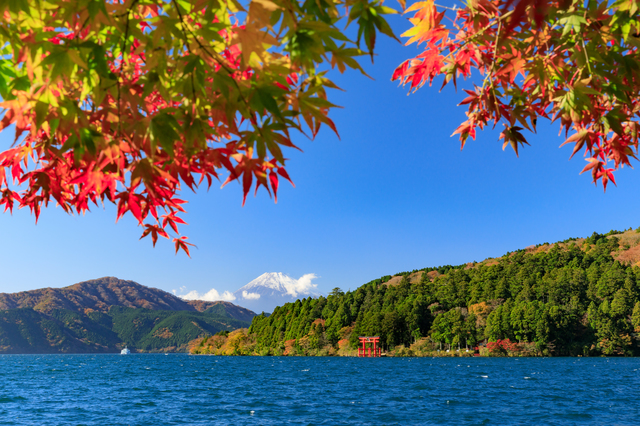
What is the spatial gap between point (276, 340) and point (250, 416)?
115 metres

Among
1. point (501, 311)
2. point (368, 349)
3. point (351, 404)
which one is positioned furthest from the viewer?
point (368, 349)

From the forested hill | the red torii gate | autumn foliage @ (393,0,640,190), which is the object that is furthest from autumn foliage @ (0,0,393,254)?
the red torii gate

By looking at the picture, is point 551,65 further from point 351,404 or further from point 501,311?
point 501,311

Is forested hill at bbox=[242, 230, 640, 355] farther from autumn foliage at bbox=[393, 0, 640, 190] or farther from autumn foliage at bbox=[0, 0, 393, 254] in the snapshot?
autumn foliage at bbox=[0, 0, 393, 254]

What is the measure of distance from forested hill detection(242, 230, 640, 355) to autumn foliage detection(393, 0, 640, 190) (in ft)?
353

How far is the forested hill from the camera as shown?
3831 inches

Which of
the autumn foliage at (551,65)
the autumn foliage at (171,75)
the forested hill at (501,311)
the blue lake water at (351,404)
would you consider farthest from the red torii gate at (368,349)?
the autumn foliage at (171,75)

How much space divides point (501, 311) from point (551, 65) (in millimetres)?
111073

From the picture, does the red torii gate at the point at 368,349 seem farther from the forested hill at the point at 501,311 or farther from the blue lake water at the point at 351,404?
the blue lake water at the point at 351,404

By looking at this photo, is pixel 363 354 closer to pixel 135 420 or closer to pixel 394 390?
pixel 394 390

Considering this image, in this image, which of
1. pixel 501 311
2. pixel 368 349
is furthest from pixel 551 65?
pixel 368 349

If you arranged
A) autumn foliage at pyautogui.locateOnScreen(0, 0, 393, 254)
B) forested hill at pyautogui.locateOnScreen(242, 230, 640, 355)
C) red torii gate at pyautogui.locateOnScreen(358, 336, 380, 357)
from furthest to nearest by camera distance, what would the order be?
red torii gate at pyautogui.locateOnScreen(358, 336, 380, 357) < forested hill at pyautogui.locateOnScreen(242, 230, 640, 355) < autumn foliage at pyautogui.locateOnScreen(0, 0, 393, 254)

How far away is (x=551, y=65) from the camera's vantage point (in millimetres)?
3416

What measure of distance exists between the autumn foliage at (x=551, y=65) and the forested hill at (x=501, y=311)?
353 feet
